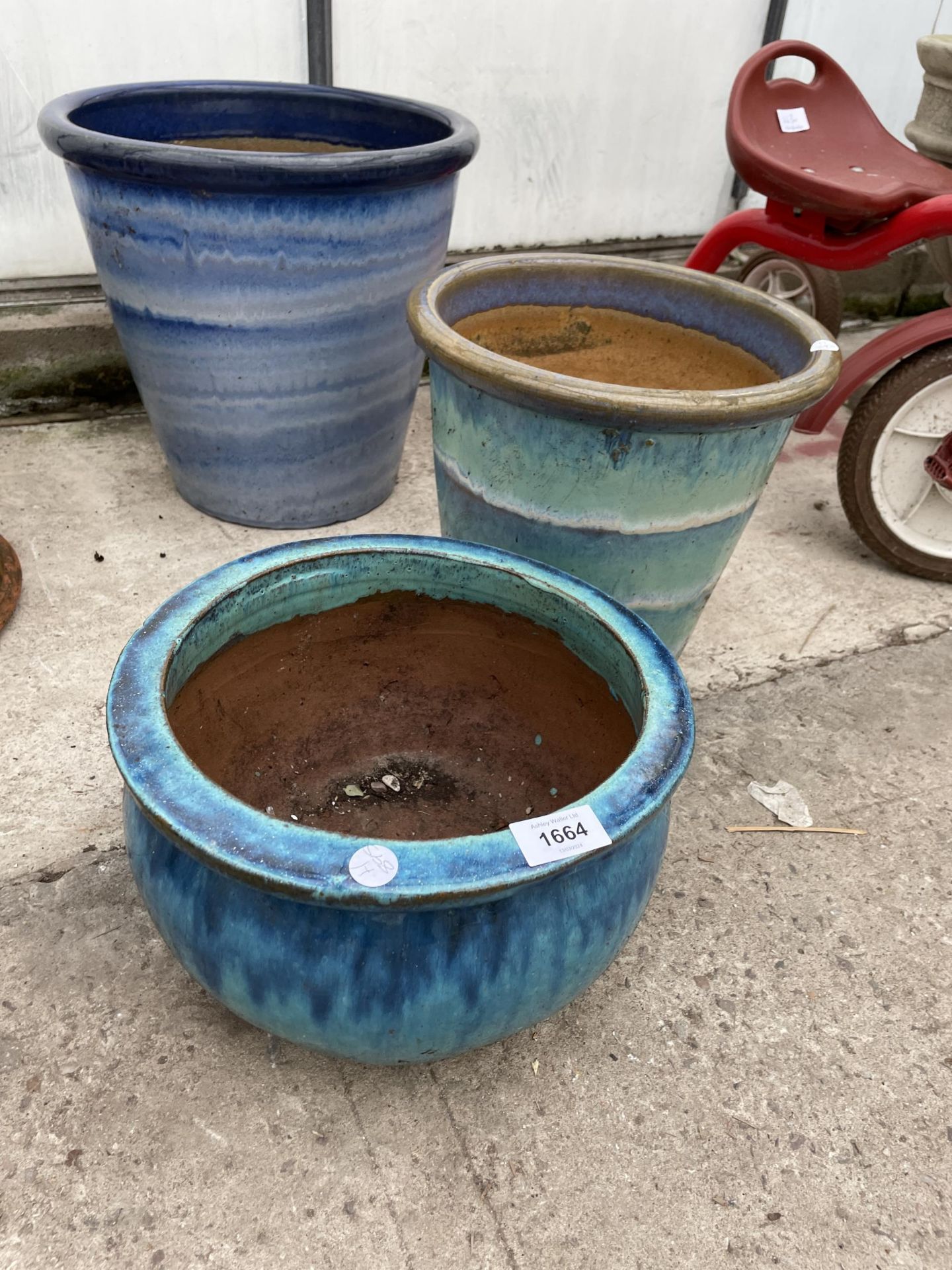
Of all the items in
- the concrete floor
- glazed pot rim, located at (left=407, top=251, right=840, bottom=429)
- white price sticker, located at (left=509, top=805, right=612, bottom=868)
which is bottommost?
the concrete floor

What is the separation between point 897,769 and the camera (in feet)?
6.50

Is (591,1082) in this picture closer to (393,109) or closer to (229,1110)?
(229,1110)

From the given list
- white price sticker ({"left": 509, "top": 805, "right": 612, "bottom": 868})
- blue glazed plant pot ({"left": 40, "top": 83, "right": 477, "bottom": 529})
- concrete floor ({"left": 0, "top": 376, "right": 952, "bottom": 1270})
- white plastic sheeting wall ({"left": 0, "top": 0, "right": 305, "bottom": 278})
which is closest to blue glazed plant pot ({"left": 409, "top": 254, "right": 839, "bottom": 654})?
blue glazed plant pot ({"left": 40, "top": 83, "right": 477, "bottom": 529})

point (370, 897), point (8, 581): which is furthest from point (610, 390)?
point (8, 581)

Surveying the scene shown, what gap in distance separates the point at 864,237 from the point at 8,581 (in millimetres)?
2112

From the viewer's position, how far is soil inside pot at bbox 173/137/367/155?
8.57 feet

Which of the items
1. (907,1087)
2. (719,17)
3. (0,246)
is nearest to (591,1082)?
(907,1087)

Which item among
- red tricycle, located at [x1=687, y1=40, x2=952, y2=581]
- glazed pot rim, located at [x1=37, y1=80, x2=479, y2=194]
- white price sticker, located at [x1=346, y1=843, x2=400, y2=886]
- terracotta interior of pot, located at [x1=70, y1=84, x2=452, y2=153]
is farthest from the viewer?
terracotta interior of pot, located at [x1=70, y1=84, x2=452, y2=153]

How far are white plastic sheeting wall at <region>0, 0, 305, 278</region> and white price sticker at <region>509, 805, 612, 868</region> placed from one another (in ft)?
8.17

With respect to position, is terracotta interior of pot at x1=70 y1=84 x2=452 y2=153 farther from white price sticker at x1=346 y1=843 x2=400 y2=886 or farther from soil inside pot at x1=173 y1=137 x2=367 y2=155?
white price sticker at x1=346 y1=843 x2=400 y2=886

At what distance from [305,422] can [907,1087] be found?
5.84 feet

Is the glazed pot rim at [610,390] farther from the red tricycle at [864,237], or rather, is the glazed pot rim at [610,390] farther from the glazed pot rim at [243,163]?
the red tricycle at [864,237]

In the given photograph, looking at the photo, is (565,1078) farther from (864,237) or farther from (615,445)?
(864,237)

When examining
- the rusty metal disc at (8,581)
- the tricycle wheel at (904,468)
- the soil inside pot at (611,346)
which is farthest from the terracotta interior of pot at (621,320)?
the rusty metal disc at (8,581)
